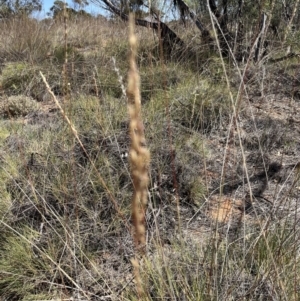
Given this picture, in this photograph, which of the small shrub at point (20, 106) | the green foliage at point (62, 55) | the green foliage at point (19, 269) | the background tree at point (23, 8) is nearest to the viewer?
the green foliage at point (19, 269)

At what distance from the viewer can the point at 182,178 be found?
193cm

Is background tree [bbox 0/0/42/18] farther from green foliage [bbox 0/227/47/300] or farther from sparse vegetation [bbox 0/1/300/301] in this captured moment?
green foliage [bbox 0/227/47/300]

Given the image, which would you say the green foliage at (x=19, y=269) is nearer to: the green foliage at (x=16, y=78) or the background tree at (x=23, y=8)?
the green foliage at (x=16, y=78)

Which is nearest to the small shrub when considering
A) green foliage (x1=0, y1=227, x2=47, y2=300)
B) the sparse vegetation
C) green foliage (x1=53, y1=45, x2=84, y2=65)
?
the sparse vegetation

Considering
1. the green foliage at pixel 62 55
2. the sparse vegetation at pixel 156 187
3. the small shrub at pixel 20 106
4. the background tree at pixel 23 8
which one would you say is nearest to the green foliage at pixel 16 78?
the sparse vegetation at pixel 156 187

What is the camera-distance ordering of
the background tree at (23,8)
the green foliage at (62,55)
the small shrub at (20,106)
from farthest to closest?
1. the background tree at (23,8)
2. the green foliage at (62,55)
3. the small shrub at (20,106)

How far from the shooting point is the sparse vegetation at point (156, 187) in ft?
3.66

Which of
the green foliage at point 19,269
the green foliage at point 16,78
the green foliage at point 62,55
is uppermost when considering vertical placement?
the green foliage at point 62,55

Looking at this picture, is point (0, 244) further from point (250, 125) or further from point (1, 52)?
point (1, 52)

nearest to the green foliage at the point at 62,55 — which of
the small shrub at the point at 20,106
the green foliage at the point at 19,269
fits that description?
the small shrub at the point at 20,106

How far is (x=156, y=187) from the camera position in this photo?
4.55 ft

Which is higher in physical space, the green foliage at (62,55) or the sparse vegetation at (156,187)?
the green foliage at (62,55)

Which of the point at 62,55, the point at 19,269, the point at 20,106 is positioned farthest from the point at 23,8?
the point at 19,269

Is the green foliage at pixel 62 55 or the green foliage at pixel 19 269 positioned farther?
the green foliage at pixel 62 55
